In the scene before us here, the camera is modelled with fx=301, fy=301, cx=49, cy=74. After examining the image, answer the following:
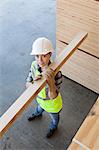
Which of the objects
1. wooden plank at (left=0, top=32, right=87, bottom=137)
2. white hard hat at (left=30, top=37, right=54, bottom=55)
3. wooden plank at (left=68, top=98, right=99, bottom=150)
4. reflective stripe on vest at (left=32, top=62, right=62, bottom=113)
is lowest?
reflective stripe on vest at (left=32, top=62, right=62, bottom=113)

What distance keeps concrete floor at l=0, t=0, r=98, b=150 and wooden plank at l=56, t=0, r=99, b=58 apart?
47 cm

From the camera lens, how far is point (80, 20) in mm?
2227

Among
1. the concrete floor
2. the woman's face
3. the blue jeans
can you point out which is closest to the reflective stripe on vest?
the blue jeans

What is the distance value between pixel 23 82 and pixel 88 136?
1316 mm

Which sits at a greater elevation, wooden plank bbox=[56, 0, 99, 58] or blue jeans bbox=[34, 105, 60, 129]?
wooden plank bbox=[56, 0, 99, 58]

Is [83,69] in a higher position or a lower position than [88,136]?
lower

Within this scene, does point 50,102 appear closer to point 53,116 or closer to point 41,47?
point 53,116

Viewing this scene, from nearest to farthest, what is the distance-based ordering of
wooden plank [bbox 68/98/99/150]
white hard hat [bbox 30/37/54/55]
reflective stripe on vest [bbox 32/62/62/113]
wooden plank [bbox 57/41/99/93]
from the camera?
wooden plank [bbox 68/98/99/150] → white hard hat [bbox 30/37/54/55] → reflective stripe on vest [bbox 32/62/62/113] → wooden plank [bbox 57/41/99/93]

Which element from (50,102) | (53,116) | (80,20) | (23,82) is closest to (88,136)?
(50,102)

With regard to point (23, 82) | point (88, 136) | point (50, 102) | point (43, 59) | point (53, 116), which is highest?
point (43, 59)

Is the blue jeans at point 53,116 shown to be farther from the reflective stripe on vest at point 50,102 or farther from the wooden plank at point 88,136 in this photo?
the wooden plank at point 88,136

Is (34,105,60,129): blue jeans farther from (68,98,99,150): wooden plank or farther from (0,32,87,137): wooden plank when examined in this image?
(68,98,99,150): wooden plank

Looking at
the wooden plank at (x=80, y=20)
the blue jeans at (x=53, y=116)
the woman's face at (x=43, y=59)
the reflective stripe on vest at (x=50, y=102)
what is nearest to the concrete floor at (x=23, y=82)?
the blue jeans at (x=53, y=116)

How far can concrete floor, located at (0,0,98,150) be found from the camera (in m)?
2.30
